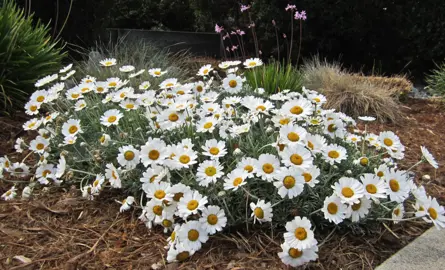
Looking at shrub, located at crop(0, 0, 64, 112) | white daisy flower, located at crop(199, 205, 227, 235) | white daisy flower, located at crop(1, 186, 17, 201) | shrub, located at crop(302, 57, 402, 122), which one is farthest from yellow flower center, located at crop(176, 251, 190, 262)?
shrub, located at crop(302, 57, 402, 122)

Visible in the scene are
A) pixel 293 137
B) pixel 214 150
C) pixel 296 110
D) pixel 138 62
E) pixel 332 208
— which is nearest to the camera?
pixel 332 208

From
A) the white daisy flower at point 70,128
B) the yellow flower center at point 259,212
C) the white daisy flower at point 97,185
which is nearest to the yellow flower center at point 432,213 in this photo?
the yellow flower center at point 259,212

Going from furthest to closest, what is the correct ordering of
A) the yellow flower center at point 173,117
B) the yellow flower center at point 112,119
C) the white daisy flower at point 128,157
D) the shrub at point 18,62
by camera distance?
the shrub at point 18,62, the yellow flower center at point 112,119, the yellow flower center at point 173,117, the white daisy flower at point 128,157

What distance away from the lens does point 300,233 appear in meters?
1.84

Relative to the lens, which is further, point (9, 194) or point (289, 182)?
point (9, 194)

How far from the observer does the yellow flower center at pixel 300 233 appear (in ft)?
6.01

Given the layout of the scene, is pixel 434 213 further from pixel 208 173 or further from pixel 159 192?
pixel 159 192

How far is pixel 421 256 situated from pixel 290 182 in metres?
0.73

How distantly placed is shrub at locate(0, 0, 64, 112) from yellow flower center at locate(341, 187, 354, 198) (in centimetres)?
305

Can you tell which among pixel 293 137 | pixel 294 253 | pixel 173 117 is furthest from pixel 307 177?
pixel 173 117

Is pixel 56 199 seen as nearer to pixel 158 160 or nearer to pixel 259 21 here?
pixel 158 160

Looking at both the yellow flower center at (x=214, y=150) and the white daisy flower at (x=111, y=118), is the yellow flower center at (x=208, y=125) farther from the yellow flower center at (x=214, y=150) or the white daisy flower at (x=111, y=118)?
the white daisy flower at (x=111, y=118)

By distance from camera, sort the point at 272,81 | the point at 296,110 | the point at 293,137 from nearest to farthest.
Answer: the point at 293,137 < the point at 296,110 < the point at 272,81

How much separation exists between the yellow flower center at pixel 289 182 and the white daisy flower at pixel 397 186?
46 centimetres
